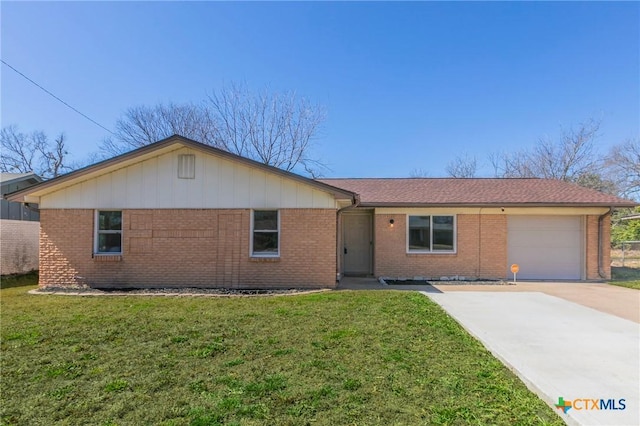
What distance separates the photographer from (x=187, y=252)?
9.80 metres

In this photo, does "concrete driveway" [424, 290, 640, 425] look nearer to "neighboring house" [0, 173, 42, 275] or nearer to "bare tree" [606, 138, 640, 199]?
"neighboring house" [0, 173, 42, 275]

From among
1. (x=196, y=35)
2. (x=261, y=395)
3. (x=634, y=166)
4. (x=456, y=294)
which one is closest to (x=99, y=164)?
(x=196, y=35)

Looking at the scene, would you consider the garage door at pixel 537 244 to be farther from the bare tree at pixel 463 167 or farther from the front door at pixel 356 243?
the bare tree at pixel 463 167

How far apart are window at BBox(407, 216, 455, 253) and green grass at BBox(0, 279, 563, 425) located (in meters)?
5.37

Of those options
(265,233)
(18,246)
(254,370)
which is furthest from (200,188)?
(18,246)

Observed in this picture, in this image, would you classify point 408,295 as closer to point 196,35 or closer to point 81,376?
point 81,376

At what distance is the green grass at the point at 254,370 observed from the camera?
3.01 m

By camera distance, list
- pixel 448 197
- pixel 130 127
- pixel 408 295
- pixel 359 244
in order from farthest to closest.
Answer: pixel 130 127 → pixel 359 244 → pixel 448 197 → pixel 408 295

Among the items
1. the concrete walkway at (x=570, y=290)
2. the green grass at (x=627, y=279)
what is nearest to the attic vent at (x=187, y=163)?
the concrete walkway at (x=570, y=290)

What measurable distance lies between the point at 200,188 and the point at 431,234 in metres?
8.22

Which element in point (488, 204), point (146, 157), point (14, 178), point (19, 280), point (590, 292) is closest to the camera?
point (590, 292)

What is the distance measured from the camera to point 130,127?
81.6ft

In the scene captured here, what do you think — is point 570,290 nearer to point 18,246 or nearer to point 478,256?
point 478,256

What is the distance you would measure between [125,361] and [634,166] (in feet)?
126
